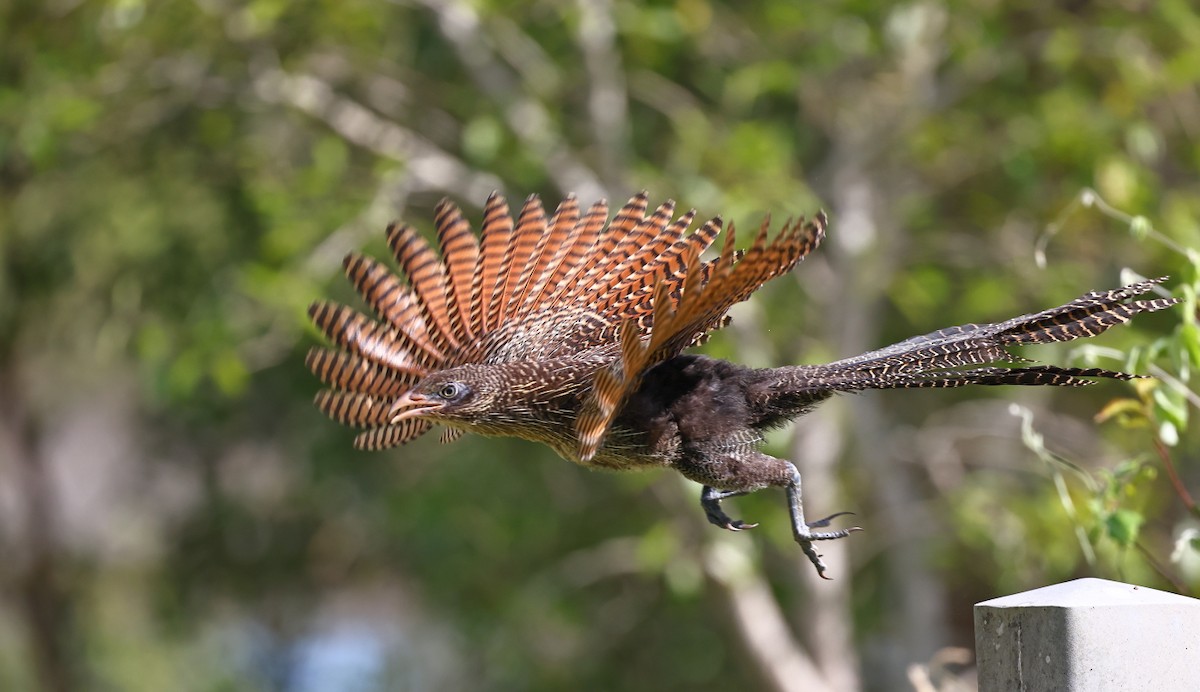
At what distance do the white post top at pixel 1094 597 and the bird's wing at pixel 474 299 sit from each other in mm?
1113

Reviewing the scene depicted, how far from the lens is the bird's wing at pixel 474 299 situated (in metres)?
2.96

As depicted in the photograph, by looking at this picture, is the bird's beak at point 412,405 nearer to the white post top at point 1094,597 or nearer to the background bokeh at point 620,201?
the white post top at point 1094,597

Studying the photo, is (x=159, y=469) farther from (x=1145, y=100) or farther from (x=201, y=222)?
(x=1145, y=100)

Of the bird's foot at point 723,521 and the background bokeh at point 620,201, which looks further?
the background bokeh at point 620,201

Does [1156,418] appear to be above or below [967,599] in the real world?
above

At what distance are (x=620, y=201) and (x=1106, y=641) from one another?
178 inches

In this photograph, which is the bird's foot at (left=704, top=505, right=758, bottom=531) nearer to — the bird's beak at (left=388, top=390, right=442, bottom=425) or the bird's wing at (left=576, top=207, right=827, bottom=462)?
the bird's wing at (left=576, top=207, right=827, bottom=462)

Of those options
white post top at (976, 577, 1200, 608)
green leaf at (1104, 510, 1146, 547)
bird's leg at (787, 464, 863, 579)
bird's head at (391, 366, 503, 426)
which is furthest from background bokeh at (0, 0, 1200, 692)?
white post top at (976, 577, 1200, 608)

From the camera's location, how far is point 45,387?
10734 millimetres

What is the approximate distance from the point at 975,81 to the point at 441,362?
4.54 meters

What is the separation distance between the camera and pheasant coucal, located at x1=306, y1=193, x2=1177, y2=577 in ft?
7.88

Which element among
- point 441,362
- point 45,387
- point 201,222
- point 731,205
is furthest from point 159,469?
point 441,362

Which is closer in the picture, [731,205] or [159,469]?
[731,205]

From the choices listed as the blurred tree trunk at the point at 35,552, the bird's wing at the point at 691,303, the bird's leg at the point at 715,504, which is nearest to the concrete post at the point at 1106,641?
the bird's wing at the point at 691,303
